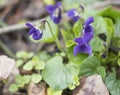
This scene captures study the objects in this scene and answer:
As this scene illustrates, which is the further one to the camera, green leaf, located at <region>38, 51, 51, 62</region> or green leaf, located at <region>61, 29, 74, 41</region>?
green leaf, located at <region>38, 51, 51, 62</region>

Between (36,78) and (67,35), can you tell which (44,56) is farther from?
(36,78)

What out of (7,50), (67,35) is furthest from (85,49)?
(7,50)

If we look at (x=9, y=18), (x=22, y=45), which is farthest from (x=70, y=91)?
(x=9, y=18)

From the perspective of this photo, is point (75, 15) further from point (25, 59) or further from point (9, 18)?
point (9, 18)

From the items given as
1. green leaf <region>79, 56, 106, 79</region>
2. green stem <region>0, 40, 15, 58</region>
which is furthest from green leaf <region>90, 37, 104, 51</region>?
green stem <region>0, 40, 15, 58</region>

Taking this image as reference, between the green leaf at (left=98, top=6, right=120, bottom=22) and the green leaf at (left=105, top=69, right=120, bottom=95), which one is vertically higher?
the green leaf at (left=98, top=6, right=120, bottom=22)

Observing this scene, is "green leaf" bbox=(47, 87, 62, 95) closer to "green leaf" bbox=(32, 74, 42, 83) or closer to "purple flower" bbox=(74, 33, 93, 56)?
"green leaf" bbox=(32, 74, 42, 83)

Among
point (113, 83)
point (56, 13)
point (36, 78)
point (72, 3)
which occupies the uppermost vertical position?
point (56, 13)
